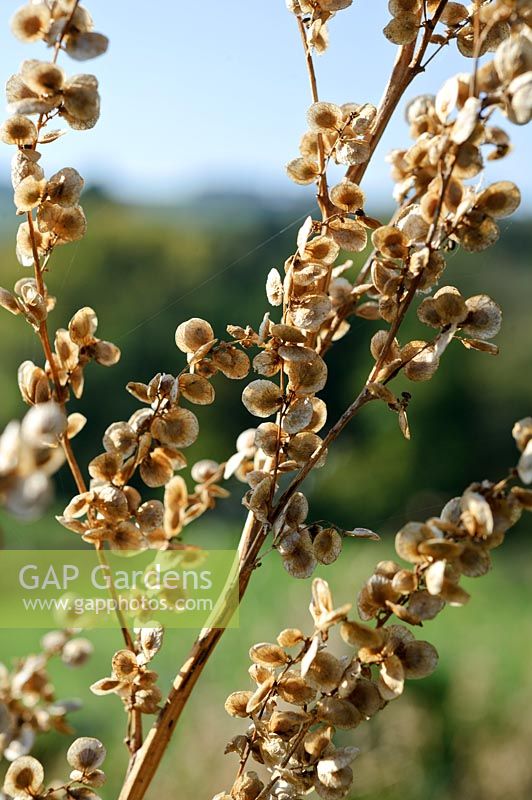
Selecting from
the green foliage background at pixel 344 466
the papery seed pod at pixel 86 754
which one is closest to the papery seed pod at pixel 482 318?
the papery seed pod at pixel 86 754

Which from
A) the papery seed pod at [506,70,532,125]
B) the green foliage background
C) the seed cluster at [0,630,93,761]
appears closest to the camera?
the papery seed pod at [506,70,532,125]

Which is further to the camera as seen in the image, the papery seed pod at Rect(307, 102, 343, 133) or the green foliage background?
the green foliage background

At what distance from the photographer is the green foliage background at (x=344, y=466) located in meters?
1.68

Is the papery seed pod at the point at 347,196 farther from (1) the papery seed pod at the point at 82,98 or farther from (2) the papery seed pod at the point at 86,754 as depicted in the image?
(2) the papery seed pod at the point at 86,754

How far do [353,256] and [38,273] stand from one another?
95.4 inches

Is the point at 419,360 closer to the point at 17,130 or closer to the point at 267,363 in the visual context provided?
the point at 267,363

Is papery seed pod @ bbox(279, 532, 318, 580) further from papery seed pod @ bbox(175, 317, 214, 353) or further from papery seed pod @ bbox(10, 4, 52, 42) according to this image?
papery seed pod @ bbox(10, 4, 52, 42)

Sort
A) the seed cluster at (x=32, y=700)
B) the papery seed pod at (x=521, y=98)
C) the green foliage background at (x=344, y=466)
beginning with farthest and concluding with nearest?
the green foliage background at (x=344, y=466), the seed cluster at (x=32, y=700), the papery seed pod at (x=521, y=98)

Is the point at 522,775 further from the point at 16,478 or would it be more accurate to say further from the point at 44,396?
the point at 16,478

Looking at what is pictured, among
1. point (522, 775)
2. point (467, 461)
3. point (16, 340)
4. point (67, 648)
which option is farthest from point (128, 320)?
point (67, 648)

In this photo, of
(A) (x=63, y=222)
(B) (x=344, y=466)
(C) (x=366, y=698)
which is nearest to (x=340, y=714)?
(C) (x=366, y=698)

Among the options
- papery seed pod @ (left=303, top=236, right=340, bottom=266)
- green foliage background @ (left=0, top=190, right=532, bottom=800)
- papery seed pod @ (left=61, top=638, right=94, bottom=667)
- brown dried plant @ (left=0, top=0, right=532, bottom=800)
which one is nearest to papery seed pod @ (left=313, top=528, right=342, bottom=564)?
brown dried plant @ (left=0, top=0, right=532, bottom=800)

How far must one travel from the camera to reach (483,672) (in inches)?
81.4

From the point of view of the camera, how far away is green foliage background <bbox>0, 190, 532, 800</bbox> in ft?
5.51
